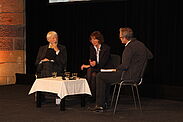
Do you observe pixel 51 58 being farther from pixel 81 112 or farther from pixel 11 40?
pixel 11 40

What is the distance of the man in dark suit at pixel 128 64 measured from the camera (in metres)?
5.73

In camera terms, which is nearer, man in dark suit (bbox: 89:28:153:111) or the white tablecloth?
man in dark suit (bbox: 89:28:153:111)

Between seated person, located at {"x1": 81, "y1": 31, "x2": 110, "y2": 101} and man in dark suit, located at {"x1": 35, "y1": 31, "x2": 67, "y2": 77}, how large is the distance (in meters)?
0.45

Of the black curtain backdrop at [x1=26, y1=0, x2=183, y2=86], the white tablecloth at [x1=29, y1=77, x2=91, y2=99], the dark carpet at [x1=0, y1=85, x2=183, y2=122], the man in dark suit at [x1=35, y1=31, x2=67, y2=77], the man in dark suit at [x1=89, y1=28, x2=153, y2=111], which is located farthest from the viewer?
the black curtain backdrop at [x1=26, y1=0, x2=183, y2=86]

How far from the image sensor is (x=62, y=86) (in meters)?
6.05

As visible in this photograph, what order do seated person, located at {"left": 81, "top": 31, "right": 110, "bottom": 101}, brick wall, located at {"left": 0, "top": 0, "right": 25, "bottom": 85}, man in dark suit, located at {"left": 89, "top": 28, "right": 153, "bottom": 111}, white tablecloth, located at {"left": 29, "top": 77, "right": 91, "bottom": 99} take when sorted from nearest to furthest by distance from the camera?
1. man in dark suit, located at {"left": 89, "top": 28, "right": 153, "bottom": 111}
2. white tablecloth, located at {"left": 29, "top": 77, "right": 91, "bottom": 99}
3. seated person, located at {"left": 81, "top": 31, "right": 110, "bottom": 101}
4. brick wall, located at {"left": 0, "top": 0, "right": 25, "bottom": 85}

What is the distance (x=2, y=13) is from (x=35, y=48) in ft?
3.76

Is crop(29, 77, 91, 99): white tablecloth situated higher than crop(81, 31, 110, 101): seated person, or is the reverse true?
crop(81, 31, 110, 101): seated person

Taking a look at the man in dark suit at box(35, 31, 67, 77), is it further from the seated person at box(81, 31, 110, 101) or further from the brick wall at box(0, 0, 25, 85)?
the brick wall at box(0, 0, 25, 85)

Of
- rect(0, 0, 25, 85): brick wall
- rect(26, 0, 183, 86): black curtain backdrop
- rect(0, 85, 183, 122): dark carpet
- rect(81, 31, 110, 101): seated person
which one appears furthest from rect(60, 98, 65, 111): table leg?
rect(0, 0, 25, 85): brick wall

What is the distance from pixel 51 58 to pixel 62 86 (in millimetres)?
992

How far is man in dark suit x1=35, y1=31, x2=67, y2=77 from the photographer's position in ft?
22.6

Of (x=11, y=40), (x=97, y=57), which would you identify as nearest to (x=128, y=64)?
(x=97, y=57)

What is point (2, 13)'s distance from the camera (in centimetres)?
995
